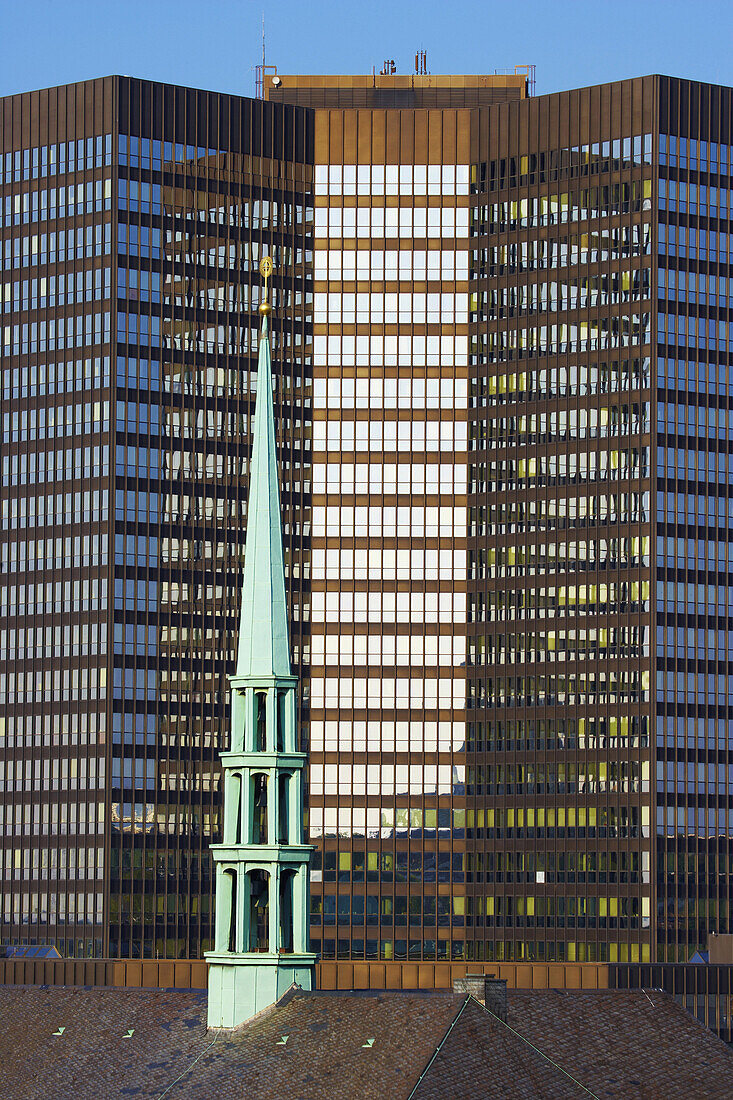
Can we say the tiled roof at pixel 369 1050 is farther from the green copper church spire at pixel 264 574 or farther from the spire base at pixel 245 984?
the green copper church spire at pixel 264 574

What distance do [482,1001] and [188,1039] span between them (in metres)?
20.5

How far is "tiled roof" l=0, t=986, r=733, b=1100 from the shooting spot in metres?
162

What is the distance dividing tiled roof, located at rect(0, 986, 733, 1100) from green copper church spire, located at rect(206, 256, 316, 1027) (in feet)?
8.42

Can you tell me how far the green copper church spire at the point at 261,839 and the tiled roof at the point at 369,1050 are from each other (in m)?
2.57

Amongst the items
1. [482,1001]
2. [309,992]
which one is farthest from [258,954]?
[482,1001]

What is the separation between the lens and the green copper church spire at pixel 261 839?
173875 mm

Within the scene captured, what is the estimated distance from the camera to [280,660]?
182m

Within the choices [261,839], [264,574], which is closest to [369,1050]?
[261,839]

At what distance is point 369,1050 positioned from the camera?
164250 millimetres

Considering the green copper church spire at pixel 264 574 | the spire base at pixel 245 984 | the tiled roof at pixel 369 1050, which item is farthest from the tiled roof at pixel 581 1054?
the green copper church spire at pixel 264 574

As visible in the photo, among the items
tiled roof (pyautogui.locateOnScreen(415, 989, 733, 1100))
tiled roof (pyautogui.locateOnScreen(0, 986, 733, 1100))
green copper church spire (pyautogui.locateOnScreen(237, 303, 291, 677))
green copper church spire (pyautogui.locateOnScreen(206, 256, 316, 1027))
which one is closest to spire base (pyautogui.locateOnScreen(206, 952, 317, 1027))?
green copper church spire (pyautogui.locateOnScreen(206, 256, 316, 1027))

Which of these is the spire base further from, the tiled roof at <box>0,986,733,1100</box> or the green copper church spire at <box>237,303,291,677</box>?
the green copper church spire at <box>237,303,291,677</box>

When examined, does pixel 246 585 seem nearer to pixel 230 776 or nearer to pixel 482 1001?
pixel 230 776

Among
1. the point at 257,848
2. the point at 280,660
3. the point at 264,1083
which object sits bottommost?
the point at 264,1083
